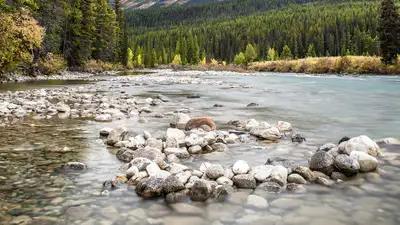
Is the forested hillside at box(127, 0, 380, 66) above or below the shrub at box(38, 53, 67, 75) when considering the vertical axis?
above

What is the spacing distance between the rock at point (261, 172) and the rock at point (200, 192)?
0.96m

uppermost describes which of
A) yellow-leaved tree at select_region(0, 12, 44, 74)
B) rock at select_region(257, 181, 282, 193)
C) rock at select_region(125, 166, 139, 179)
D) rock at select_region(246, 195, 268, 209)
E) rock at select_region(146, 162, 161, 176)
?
yellow-leaved tree at select_region(0, 12, 44, 74)

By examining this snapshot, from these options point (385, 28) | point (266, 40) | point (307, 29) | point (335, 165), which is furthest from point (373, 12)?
point (335, 165)

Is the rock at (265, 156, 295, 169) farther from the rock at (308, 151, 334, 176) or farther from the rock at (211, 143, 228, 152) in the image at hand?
the rock at (211, 143, 228, 152)

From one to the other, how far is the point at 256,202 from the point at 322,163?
5.94 ft

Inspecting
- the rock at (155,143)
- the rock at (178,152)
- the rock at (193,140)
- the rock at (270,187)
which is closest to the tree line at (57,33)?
the rock at (155,143)

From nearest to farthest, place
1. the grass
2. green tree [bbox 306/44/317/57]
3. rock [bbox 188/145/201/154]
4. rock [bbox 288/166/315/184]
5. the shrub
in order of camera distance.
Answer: rock [bbox 288/166/315/184]
rock [bbox 188/145/201/154]
the shrub
the grass
green tree [bbox 306/44/317/57]

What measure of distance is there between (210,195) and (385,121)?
8.57 metres

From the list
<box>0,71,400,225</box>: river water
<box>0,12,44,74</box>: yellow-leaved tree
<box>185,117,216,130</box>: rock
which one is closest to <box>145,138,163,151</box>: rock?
<box>0,71,400,225</box>: river water

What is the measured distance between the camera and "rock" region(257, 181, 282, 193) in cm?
538

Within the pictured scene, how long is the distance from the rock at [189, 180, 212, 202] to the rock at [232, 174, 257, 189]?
0.59 metres

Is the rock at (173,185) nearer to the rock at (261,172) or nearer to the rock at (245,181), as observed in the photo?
the rock at (245,181)

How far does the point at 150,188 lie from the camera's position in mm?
5203

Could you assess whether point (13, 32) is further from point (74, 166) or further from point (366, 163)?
point (366, 163)
